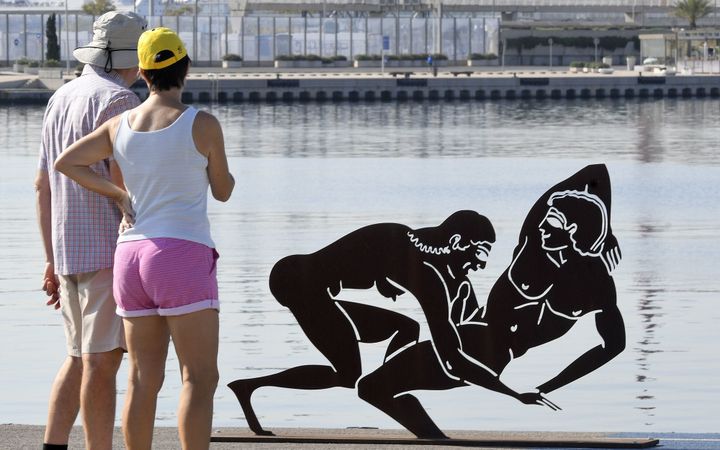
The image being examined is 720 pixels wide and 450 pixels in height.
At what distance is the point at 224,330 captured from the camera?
11.7m

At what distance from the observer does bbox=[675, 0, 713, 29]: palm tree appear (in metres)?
99.3

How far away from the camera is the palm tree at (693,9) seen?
9931 cm

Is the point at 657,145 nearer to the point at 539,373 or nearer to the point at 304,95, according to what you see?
the point at 304,95

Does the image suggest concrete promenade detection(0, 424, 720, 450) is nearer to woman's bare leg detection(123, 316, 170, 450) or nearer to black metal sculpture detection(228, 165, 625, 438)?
black metal sculpture detection(228, 165, 625, 438)

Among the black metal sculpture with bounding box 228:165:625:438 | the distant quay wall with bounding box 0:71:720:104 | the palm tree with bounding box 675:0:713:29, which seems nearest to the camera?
the black metal sculpture with bounding box 228:165:625:438

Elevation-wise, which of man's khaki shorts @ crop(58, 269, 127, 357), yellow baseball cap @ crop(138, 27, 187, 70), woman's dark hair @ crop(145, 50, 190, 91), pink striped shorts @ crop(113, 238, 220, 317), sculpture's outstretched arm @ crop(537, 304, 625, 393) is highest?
yellow baseball cap @ crop(138, 27, 187, 70)

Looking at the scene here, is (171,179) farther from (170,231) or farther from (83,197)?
(83,197)

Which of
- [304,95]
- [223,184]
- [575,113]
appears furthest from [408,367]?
[304,95]

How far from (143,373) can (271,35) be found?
3045 inches

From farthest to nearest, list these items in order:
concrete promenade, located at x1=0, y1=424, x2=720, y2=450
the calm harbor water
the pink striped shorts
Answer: the calm harbor water < concrete promenade, located at x1=0, y1=424, x2=720, y2=450 < the pink striped shorts

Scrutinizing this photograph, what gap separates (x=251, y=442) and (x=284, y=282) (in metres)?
0.65

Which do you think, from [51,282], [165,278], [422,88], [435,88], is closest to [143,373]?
[165,278]

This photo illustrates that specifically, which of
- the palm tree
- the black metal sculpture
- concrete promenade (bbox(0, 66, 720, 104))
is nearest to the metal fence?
concrete promenade (bbox(0, 66, 720, 104))

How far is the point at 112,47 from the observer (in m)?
4.77
